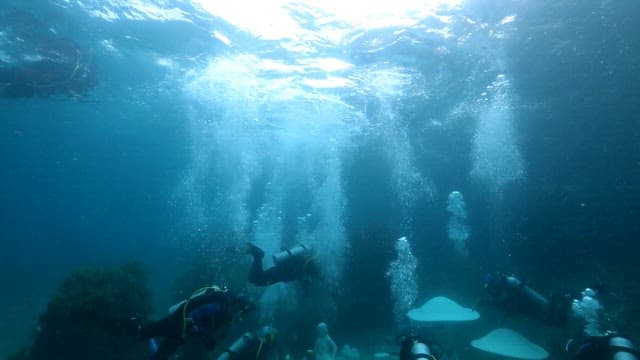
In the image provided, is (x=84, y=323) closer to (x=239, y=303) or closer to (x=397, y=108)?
(x=239, y=303)

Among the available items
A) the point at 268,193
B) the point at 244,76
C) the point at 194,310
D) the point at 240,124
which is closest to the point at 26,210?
the point at 268,193

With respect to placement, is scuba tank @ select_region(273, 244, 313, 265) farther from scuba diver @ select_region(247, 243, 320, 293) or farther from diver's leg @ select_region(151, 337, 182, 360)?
diver's leg @ select_region(151, 337, 182, 360)

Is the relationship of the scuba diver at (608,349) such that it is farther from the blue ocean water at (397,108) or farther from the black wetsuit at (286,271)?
the blue ocean water at (397,108)

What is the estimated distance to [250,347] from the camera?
840cm

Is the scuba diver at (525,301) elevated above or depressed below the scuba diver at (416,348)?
above

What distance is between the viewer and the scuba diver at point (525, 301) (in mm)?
10195

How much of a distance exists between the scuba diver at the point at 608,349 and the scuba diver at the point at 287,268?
542 cm

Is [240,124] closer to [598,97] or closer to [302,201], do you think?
[598,97]

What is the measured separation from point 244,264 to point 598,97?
57.8ft

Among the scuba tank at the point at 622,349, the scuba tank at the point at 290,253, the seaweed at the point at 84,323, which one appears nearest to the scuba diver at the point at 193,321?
the scuba tank at the point at 290,253

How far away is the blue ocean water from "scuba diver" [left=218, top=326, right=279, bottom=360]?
8430mm

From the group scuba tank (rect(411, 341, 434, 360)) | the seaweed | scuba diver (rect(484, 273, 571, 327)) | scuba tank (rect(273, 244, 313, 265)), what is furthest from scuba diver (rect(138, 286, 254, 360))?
scuba diver (rect(484, 273, 571, 327))

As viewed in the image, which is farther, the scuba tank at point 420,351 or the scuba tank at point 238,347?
the scuba tank at point 238,347

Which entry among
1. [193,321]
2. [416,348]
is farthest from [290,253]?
[416,348]
